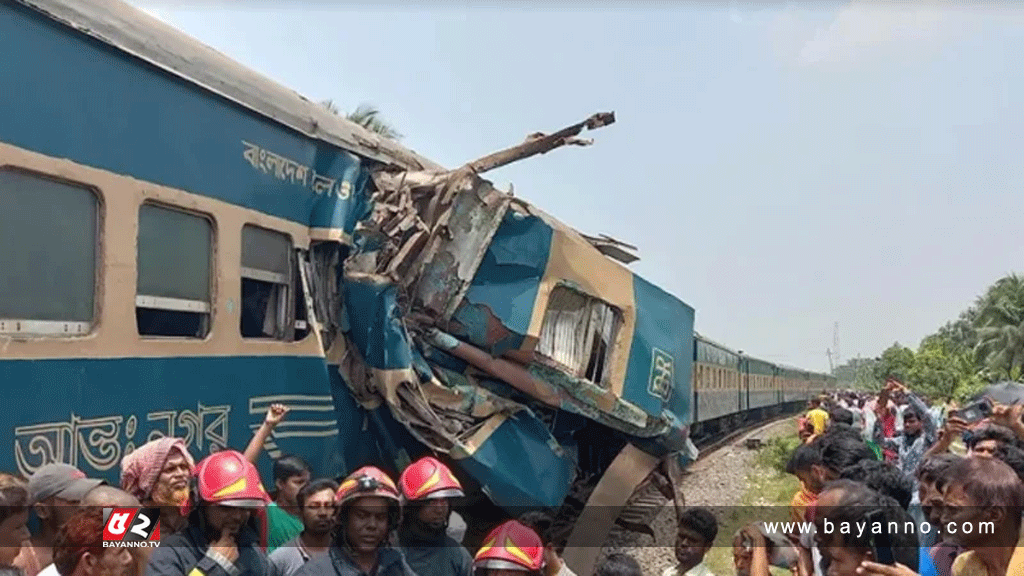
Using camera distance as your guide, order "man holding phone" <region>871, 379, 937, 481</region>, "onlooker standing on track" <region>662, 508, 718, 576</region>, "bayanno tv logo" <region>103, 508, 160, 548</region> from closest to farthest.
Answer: "bayanno tv logo" <region>103, 508, 160, 548</region> < "onlooker standing on track" <region>662, 508, 718, 576</region> < "man holding phone" <region>871, 379, 937, 481</region>

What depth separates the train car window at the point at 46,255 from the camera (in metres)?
3.29

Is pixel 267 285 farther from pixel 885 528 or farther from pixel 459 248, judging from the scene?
pixel 885 528

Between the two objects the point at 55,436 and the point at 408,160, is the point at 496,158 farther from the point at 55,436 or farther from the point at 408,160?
the point at 55,436

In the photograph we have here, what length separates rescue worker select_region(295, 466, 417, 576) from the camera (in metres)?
3.07

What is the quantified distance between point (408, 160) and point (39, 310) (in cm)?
315

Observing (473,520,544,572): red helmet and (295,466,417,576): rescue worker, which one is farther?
(473,520,544,572): red helmet

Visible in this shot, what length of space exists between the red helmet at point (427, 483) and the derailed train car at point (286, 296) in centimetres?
108

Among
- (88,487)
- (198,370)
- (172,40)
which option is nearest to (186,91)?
(172,40)

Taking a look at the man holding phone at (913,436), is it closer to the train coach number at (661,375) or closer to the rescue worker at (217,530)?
the train coach number at (661,375)

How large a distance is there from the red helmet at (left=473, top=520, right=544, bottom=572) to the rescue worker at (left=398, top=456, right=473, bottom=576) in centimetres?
28

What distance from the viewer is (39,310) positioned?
339cm

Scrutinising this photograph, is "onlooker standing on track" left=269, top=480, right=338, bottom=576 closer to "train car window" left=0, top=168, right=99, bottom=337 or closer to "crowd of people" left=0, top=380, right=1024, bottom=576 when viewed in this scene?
"crowd of people" left=0, top=380, right=1024, bottom=576

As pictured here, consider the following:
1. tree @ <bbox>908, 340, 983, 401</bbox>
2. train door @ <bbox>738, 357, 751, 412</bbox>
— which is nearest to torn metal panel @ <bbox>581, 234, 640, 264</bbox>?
train door @ <bbox>738, 357, 751, 412</bbox>

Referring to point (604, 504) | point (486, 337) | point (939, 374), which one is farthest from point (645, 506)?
point (939, 374)
